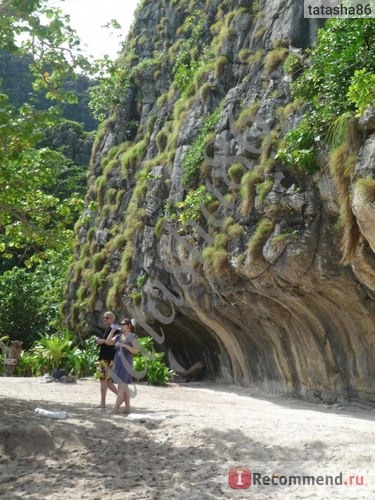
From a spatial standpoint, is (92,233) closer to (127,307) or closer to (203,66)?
(127,307)

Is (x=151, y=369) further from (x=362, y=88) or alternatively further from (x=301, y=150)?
(x=362, y=88)

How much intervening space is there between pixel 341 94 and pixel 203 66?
7897 mm

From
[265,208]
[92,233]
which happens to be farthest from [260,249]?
[92,233]

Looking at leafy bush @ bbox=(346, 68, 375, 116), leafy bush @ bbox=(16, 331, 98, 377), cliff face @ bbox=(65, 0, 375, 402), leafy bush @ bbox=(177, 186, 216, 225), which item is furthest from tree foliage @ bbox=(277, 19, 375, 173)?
leafy bush @ bbox=(16, 331, 98, 377)

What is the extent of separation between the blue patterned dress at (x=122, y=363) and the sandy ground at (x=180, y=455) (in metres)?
0.58

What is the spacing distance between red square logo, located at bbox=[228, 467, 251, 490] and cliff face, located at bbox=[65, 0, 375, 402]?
437 centimetres

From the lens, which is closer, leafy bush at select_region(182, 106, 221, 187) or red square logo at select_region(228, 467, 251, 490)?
red square logo at select_region(228, 467, 251, 490)

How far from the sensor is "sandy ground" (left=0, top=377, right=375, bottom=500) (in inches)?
210

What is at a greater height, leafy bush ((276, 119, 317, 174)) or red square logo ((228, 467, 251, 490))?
leafy bush ((276, 119, 317, 174))

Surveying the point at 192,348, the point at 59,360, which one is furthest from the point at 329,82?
the point at 59,360

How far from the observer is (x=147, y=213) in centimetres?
1762

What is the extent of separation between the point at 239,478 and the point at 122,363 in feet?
11.2

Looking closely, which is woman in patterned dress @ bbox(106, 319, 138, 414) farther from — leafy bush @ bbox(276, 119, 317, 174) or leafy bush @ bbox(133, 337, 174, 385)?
leafy bush @ bbox(133, 337, 174, 385)

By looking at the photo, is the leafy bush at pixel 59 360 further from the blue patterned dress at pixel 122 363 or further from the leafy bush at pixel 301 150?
the leafy bush at pixel 301 150
